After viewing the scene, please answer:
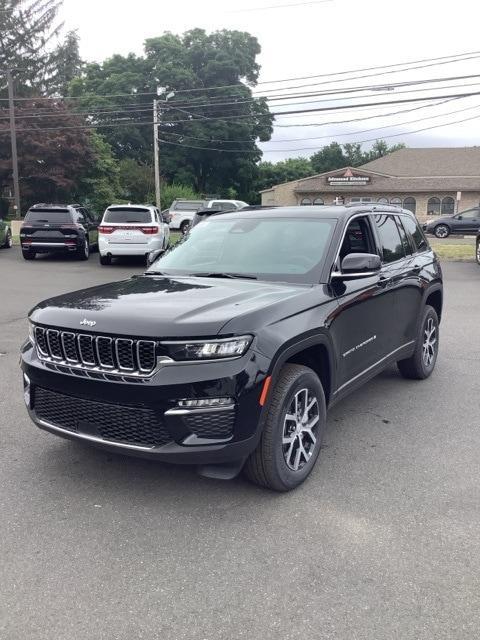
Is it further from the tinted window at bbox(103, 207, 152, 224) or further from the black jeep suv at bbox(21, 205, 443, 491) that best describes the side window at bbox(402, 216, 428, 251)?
the tinted window at bbox(103, 207, 152, 224)

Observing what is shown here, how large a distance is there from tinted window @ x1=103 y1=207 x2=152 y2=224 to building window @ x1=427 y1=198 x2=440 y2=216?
35.4 meters

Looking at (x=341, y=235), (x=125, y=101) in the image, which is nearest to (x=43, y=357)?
(x=341, y=235)

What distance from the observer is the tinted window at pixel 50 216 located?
18000mm

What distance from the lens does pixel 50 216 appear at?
1806 centimetres

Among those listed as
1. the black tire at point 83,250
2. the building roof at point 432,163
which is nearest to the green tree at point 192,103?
the building roof at point 432,163

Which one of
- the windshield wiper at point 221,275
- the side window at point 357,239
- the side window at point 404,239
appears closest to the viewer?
the windshield wiper at point 221,275

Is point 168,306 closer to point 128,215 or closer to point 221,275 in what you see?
point 221,275

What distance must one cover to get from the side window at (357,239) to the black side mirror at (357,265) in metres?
0.18

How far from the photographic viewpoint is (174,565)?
2.96m

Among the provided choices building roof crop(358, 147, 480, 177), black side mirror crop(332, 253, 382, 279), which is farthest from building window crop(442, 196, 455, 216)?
black side mirror crop(332, 253, 382, 279)

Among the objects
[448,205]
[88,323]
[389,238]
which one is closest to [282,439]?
[88,323]

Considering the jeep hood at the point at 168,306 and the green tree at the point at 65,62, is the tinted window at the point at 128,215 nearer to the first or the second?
the jeep hood at the point at 168,306

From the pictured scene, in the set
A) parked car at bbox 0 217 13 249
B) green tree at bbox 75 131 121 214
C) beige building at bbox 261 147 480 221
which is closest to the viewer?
parked car at bbox 0 217 13 249

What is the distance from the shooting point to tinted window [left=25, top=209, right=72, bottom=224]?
1800cm
